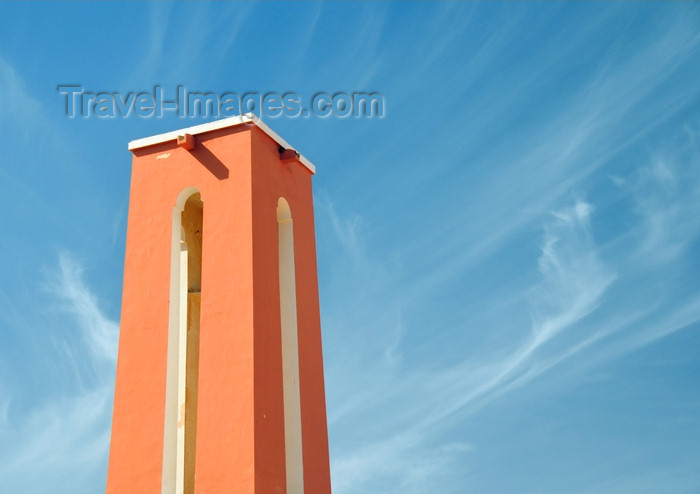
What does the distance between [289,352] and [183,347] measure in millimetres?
1323

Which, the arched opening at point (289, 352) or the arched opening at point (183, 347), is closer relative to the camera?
the arched opening at point (183, 347)

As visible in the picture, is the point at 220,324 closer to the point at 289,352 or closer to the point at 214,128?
the point at 289,352

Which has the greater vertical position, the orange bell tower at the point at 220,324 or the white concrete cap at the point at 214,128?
the white concrete cap at the point at 214,128

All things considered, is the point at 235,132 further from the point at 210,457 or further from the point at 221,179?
the point at 210,457

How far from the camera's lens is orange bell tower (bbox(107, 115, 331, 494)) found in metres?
8.52

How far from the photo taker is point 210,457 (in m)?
8.36

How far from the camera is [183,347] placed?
33.2 ft

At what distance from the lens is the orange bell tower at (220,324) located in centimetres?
852

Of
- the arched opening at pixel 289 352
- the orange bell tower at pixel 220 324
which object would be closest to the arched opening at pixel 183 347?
the orange bell tower at pixel 220 324

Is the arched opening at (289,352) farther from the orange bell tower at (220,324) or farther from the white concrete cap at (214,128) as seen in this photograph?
the white concrete cap at (214,128)

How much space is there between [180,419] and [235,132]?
3377 millimetres

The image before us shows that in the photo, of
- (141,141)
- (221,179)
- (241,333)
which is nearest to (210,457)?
(241,333)

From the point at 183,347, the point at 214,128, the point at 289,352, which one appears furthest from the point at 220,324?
the point at 214,128

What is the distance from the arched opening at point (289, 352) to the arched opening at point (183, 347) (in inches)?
43.3
